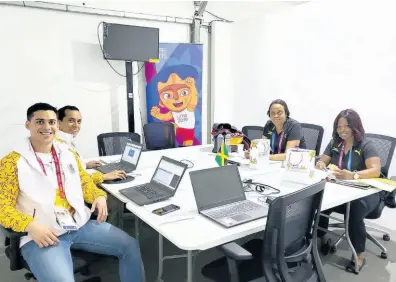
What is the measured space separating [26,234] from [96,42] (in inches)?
126

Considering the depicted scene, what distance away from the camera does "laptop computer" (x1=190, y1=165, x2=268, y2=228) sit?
165 cm

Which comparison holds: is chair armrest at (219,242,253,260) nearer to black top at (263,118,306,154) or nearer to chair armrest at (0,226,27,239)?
chair armrest at (0,226,27,239)

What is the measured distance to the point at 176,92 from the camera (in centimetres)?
476

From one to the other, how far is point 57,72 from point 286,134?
291 cm

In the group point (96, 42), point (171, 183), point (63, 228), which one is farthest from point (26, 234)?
point (96, 42)

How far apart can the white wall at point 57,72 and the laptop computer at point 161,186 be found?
2.54 m

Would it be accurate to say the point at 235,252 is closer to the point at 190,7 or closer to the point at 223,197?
the point at 223,197

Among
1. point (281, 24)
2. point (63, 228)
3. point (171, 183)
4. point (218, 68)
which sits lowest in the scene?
point (63, 228)

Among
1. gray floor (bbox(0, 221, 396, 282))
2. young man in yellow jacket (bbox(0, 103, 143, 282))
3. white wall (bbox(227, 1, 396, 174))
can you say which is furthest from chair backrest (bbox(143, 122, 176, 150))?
young man in yellow jacket (bbox(0, 103, 143, 282))

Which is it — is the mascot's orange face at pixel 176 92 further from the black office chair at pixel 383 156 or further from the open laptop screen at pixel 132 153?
the black office chair at pixel 383 156

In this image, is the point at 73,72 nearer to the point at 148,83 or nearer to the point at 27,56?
the point at 27,56

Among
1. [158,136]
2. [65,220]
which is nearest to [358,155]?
[65,220]

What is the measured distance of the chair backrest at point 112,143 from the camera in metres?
3.26

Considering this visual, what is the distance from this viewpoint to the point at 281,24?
4477mm
